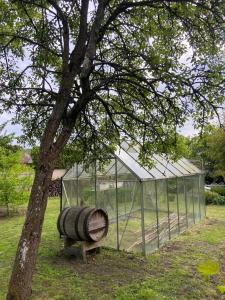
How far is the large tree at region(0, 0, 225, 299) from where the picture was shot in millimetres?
5242

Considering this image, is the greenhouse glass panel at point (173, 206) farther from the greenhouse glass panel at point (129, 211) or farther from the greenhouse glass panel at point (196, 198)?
the greenhouse glass panel at point (196, 198)

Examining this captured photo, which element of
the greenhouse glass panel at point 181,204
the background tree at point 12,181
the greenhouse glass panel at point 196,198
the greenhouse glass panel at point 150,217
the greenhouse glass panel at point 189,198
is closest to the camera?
the greenhouse glass panel at point 150,217

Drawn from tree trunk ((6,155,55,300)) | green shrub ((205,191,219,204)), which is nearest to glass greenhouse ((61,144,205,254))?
tree trunk ((6,155,55,300))

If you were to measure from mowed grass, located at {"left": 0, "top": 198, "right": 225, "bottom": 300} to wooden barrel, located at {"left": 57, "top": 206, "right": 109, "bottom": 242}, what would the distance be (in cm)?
58

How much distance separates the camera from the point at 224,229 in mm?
11984

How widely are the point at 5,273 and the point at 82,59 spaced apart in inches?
186

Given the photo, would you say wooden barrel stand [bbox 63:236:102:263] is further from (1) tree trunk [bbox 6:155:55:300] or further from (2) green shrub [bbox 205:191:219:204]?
(2) green shrub [bbox 205:191:219:204]

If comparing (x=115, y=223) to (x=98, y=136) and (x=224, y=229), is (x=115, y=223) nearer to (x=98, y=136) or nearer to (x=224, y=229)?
(x=98, y=136)

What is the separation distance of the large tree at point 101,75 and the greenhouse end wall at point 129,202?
1.77 meters

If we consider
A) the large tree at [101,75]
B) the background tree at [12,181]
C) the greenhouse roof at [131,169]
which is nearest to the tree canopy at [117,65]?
the large tree at [101,75]

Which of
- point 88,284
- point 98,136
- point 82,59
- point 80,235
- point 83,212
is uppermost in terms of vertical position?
point 82,59

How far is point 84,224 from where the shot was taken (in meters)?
7.84

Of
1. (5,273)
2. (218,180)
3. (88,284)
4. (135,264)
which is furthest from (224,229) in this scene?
(218,180)

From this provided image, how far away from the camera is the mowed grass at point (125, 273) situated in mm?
6023
